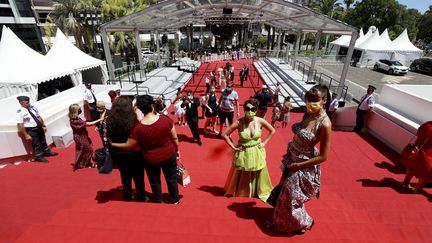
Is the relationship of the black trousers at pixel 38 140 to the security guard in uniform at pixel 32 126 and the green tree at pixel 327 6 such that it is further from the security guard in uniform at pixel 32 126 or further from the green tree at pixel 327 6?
the green tree at pixel 327 6

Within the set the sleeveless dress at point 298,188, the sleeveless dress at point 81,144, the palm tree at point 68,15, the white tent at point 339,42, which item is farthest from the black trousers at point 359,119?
the white tent at point 339,42

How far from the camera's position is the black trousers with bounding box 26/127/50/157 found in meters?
5.37

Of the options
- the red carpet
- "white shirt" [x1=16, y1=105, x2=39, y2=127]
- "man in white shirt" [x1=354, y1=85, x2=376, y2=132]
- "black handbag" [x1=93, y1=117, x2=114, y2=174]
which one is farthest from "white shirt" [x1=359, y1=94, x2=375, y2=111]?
"white shirt" [x1=16, y1=105, x2=39, y2=127]

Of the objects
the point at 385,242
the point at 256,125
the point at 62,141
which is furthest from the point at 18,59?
the point at 385,242

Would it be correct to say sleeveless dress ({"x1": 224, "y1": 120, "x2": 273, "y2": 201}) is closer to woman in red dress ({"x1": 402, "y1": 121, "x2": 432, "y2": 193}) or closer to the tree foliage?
woman in red dress ({"x1": 402, "y1": 121, "x2": 432, "y2": 193})

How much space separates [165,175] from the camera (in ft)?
10.8

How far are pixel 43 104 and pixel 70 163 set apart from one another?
10.3 ft

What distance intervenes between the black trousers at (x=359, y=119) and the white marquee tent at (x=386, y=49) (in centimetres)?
2488

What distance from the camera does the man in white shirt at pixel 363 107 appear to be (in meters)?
7.26

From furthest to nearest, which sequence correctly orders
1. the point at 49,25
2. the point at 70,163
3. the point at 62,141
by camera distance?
1. the point at 49,25
2. the point at 62,141
3. the point at 70,163

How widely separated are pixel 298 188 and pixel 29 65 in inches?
528

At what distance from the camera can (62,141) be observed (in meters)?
6.36

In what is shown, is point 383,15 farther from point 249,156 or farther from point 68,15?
point 249,156

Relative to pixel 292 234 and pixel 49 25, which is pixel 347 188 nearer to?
pixel 292 234
